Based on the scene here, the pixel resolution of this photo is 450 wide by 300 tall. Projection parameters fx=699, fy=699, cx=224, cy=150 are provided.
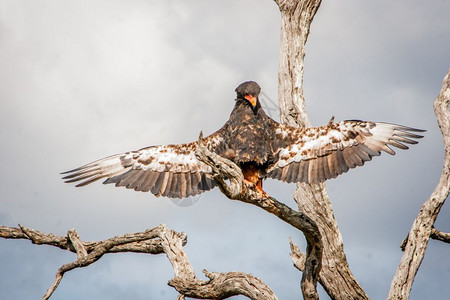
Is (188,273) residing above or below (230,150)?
below

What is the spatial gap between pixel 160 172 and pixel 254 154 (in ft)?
4.76

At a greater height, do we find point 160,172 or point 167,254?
point 160,172

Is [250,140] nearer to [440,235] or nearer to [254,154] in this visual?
[254,154]

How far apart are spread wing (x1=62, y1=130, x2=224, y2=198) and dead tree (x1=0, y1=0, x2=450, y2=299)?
622 mm

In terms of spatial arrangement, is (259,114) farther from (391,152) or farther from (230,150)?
(391,152)

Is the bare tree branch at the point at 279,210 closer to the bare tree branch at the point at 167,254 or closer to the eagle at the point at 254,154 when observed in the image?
the eagle at the point at 254,154

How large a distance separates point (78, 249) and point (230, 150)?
2706mm

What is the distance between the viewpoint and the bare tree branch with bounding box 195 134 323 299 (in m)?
7.89

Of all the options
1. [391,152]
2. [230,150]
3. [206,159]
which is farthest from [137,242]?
[391,152]

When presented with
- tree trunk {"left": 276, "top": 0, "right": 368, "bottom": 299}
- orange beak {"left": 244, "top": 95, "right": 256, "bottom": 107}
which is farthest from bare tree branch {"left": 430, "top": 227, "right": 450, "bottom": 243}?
orange beak {"left": 244, "top": 95, "right": 256, "bottom": 107}

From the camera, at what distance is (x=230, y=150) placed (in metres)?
9.39

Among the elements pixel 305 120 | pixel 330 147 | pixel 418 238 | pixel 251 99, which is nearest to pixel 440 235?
pixel 418 238

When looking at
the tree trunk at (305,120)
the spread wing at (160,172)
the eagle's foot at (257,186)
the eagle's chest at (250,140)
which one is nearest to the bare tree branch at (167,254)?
the spread wing at (160,172)

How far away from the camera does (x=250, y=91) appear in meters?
9.45
